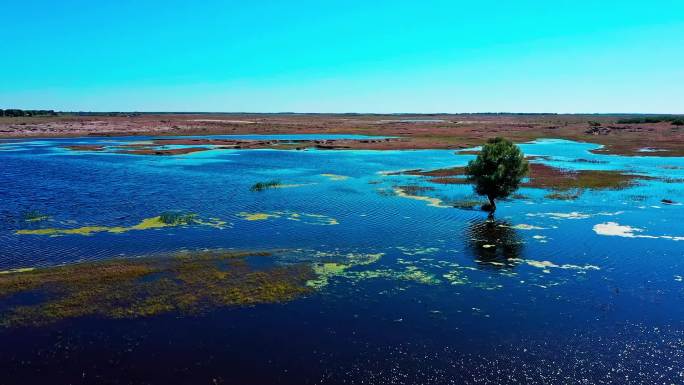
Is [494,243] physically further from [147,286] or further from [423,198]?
[147,286]

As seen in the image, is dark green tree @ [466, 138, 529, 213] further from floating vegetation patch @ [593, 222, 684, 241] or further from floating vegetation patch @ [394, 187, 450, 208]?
floating vegetation patch @ [593, 222, 684, 241]

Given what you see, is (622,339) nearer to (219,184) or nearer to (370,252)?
(370,252)

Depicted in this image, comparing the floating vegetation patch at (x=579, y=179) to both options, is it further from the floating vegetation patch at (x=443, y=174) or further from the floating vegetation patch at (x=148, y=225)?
the floating vegetation patch at (x=148, y=225)

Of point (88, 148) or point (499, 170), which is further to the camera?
point (88, 148)

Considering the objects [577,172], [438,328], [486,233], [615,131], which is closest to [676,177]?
[577,172]

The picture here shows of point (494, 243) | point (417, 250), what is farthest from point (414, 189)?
point (417, 250)

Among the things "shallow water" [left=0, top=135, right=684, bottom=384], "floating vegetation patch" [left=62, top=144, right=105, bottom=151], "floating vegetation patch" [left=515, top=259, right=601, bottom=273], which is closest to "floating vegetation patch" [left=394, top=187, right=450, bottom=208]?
"shallow water" [left=0, top=135, right=684, bottom=384]
